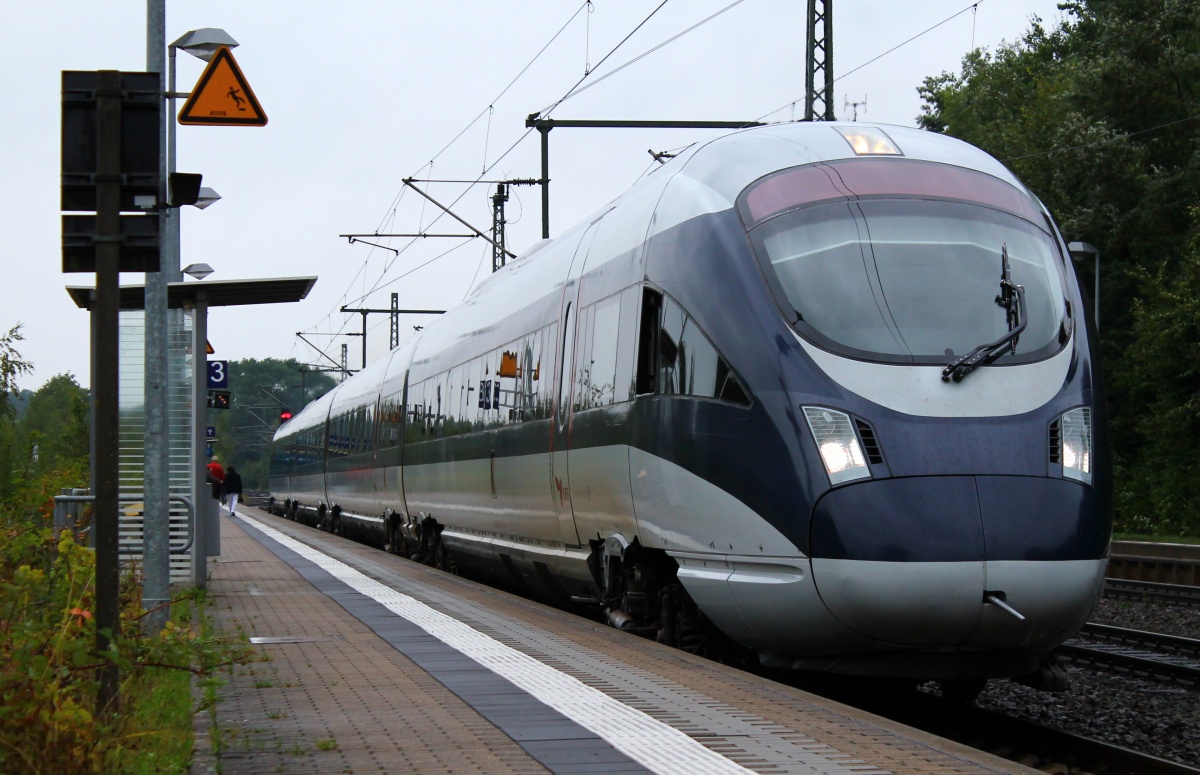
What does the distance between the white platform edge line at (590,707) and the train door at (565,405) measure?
1.25 metres

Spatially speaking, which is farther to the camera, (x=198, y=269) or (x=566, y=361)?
(x=198, y=269)

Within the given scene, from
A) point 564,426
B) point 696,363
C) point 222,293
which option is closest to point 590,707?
point 696,363

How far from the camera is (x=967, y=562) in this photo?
24.6 ft

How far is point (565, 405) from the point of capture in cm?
1225

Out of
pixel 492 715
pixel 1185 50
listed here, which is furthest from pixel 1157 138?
pixel 492 715

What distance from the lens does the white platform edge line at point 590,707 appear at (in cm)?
579

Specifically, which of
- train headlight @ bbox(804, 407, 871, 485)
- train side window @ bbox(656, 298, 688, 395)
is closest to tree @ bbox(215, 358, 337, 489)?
train side window @ bbox(656, 298, 688, 395)

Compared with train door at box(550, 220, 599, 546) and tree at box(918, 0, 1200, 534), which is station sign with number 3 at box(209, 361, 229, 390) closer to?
train door at box(550, 220, 599, 546)

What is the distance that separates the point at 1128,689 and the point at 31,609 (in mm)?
7718

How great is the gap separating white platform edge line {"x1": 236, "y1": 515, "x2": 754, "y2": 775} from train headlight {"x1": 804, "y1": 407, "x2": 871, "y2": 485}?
164cm

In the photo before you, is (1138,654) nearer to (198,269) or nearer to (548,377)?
(548,377)

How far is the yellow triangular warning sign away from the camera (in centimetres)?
980

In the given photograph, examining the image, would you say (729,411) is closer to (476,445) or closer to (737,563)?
(737,563)

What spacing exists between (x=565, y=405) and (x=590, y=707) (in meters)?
5.38
